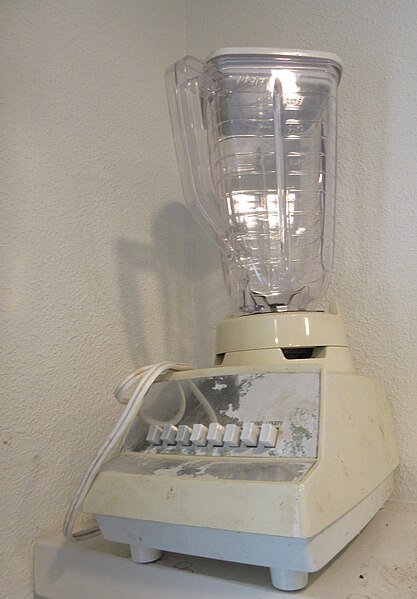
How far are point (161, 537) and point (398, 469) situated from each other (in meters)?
0.36

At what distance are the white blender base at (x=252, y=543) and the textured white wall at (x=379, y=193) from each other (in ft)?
0.78

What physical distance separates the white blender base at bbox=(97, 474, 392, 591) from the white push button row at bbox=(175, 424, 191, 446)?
79 millimetres

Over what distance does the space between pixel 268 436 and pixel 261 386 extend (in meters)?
0.06

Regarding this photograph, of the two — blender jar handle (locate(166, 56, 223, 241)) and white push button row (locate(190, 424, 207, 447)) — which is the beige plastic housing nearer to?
white push button row (locate(190, 424, 207, 447))

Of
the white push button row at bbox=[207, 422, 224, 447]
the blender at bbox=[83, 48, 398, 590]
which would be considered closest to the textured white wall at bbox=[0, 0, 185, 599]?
the blender at bbox=[83, 48, 398, 590]

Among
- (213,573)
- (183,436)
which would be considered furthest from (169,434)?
(213,573)

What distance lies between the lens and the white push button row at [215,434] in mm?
516

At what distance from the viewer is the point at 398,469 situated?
2.35ft

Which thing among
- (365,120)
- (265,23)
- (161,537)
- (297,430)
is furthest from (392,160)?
(161,537)

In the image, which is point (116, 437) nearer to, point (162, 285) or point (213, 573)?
point (213, 573)

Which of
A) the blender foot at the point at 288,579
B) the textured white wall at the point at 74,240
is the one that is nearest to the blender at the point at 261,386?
the blender foot at the point at 288,579

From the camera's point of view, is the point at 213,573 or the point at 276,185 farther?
the point at 276,185

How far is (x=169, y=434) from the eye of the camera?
559 mm

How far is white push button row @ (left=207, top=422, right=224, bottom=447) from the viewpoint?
20.3 inches
